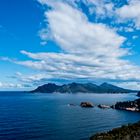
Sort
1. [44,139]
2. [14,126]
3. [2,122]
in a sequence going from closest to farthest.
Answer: [44,139], [14,126], [2,122]

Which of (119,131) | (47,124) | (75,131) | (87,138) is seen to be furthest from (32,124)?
(119,131)

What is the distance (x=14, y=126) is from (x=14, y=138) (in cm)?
2682

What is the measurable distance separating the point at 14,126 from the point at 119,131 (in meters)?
57.4

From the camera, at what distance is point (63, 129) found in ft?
419

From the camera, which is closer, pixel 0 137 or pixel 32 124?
pixel 0 137

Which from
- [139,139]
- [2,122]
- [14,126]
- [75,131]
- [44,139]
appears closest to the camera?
[139,139]

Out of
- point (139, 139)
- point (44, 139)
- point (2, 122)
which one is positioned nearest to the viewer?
point (139, 139)

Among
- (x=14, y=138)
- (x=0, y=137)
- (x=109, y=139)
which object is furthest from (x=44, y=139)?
(x=109, y=139)

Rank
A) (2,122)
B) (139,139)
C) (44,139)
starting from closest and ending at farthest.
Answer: (139,139), (44,139), (2,122)

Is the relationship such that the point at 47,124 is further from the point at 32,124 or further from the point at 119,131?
the point at 119,131

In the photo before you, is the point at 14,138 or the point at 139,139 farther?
the point at 14,138

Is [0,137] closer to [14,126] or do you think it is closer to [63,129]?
[14,126]

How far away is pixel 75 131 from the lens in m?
123

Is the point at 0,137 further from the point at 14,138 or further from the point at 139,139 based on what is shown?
the point at 139,139
